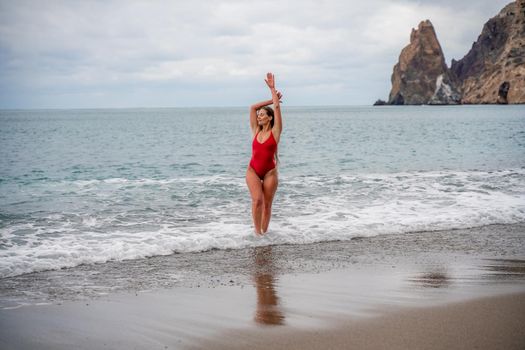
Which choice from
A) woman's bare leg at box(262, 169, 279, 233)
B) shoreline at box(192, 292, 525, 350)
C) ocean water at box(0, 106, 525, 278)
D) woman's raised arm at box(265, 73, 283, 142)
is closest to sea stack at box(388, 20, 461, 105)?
ocean water at box(0, 106, 525, 278)

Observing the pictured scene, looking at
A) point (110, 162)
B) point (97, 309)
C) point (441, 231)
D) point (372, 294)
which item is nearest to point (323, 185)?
point (441, 231)

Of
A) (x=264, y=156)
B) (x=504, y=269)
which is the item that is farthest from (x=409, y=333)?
(x=264, y=156)

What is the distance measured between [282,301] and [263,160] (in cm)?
357

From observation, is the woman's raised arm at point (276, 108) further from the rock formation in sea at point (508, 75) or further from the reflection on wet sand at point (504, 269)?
the rock formation in sea at point (508, 75)

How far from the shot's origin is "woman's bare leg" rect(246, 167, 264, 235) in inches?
322

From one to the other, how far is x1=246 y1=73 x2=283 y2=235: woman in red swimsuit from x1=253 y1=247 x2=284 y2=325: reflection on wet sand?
0.89 m

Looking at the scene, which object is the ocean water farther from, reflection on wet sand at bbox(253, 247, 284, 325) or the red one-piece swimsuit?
the red one-piece swimsuit

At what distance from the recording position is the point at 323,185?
46.9 feet

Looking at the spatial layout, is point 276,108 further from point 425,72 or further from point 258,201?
point 425,72

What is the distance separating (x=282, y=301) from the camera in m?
4.96

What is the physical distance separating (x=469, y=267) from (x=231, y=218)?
4689 mm

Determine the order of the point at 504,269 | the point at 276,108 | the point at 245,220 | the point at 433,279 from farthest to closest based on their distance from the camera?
the point at 245,220 → the point at 276,108 → the point at 504,269 → the point at 433,279

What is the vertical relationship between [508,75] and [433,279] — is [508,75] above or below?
above

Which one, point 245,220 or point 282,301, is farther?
point 245,220
